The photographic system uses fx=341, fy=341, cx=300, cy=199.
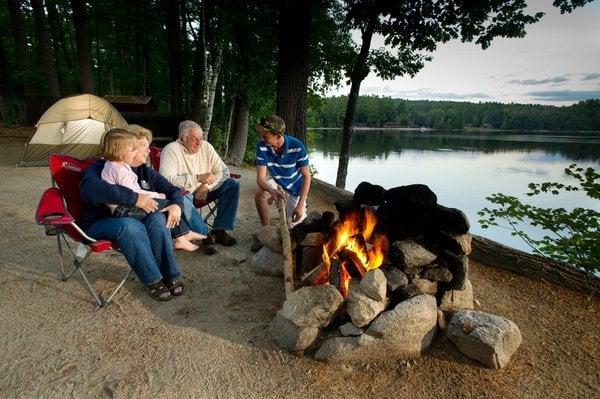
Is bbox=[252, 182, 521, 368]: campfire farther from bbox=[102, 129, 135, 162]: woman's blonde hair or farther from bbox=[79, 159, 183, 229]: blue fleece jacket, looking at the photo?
bbox=[102, 129, 135, 162]: woman's blonde hair

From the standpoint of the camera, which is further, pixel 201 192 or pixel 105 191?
pixel 201 192

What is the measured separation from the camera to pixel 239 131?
1503cm

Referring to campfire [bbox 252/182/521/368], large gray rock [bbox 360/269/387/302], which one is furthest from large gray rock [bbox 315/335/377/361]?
large gray rock [bbox 360/269/387/302]

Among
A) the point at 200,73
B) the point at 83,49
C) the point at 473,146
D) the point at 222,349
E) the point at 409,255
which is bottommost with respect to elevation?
the point at 473,146

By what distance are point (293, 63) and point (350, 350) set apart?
18.5 feet

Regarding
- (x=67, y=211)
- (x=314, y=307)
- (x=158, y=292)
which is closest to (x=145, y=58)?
(x=67, y=211)

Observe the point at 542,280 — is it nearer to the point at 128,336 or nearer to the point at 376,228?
the point at 376,228

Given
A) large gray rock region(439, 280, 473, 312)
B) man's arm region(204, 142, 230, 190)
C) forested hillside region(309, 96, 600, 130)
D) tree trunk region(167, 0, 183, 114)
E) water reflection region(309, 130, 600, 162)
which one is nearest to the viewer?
large gray rock region(439, 280, 473, 312)

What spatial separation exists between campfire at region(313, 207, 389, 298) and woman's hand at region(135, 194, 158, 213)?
5.47ft

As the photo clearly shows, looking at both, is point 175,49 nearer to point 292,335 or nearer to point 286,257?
point 286,257

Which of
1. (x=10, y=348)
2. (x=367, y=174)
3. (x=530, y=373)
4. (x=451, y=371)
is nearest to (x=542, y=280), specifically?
(x=530, y=373)

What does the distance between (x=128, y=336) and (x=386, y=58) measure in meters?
7.75

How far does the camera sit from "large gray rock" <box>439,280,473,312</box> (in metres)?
2.94

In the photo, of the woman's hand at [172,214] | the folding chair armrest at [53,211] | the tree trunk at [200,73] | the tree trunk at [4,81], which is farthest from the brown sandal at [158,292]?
the tree trunk at [4,81]
